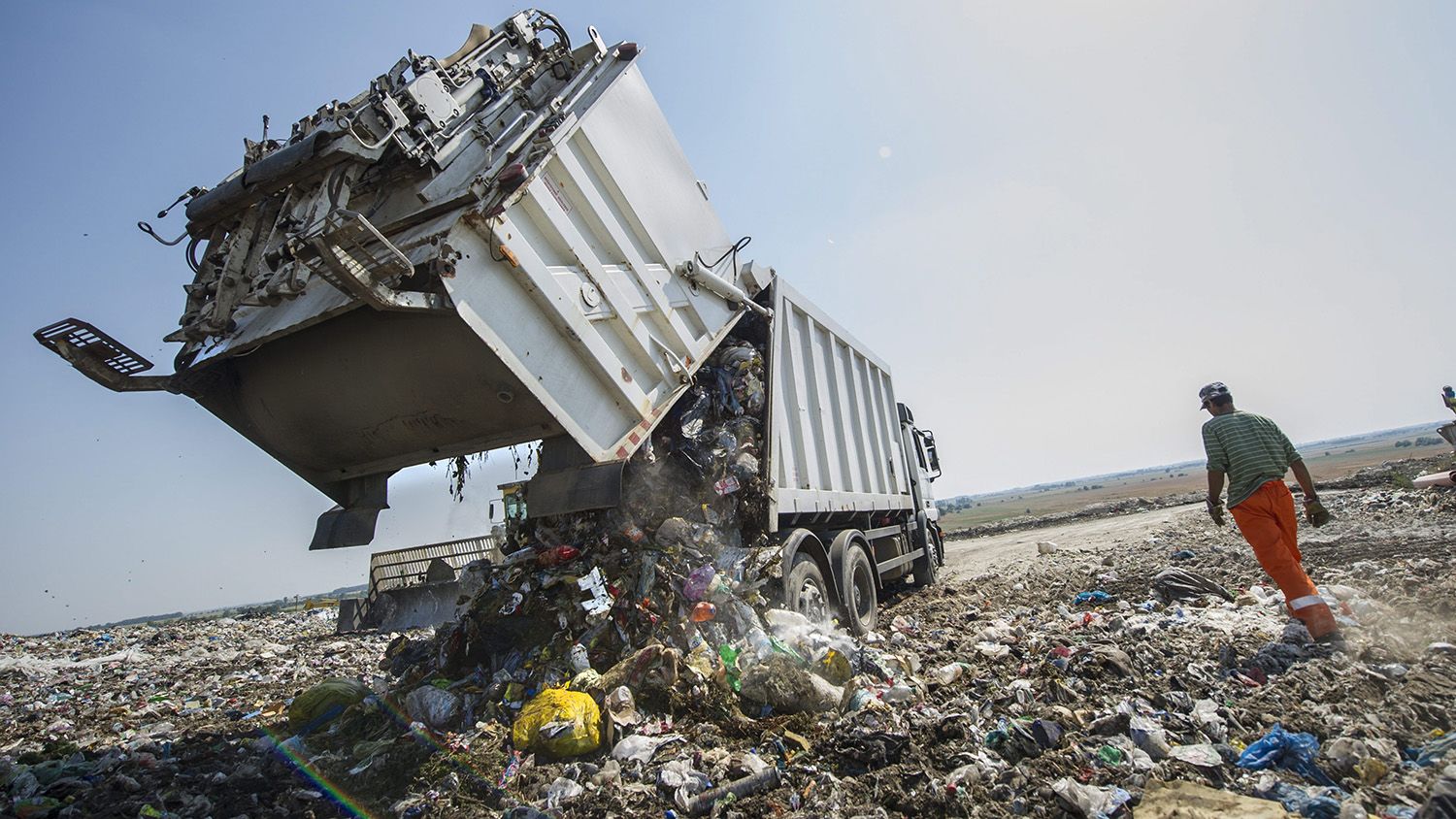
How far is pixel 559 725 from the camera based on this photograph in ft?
8.74

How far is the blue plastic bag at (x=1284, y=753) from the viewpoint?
1970 mm

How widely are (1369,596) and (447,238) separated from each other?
5410 millimetres

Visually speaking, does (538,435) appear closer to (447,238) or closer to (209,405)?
(447,238)

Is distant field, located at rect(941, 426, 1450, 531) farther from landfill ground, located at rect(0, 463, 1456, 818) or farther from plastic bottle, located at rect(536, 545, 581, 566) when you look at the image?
plastic bottle, located at rect(536, 545, 581, 566)

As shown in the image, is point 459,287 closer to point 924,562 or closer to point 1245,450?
point 1245,450

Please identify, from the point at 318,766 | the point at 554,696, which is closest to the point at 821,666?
the point at 554,696

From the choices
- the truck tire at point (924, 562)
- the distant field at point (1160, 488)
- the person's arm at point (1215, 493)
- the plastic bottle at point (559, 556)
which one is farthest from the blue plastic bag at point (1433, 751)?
the distant field at point (1160, 488)

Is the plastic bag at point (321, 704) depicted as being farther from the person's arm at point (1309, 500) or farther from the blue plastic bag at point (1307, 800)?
the person's arm at point (1309, 500)

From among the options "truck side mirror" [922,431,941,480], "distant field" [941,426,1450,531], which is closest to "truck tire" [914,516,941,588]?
"truck side mirror" [922,431,941,480]

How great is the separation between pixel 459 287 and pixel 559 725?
5.99 feet

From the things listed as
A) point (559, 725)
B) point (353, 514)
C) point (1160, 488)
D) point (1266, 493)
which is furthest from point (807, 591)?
point (1160, 488)

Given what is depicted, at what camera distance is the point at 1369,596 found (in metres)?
3.89

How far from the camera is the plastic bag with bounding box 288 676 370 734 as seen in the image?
3.70 meters

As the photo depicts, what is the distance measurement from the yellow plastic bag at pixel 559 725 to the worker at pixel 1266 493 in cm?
325
